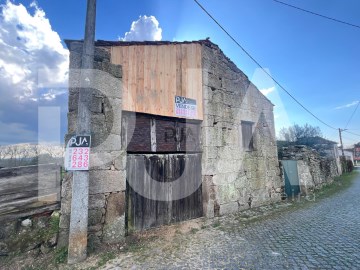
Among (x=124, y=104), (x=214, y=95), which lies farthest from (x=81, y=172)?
(x=214, y=95)

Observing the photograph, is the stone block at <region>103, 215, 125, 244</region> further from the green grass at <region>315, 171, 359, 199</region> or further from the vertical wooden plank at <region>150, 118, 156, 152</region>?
the green grass at <region>315, 171, 359, 199</region>

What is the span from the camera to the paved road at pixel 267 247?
11.5ft

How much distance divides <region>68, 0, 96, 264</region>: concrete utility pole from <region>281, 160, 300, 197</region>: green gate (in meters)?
8.42

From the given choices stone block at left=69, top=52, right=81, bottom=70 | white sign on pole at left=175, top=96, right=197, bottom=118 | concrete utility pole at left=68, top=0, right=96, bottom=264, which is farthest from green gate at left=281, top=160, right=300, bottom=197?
stone block at left=69, top=52, right=81, bottom=70

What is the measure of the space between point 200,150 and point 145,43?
322 cm

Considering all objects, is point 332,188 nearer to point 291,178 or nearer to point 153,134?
point 291,178

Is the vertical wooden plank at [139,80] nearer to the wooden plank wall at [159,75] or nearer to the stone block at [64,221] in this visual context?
the wooden plank wall at [159,75]

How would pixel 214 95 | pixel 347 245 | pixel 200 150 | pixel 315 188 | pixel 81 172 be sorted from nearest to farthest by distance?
pixel 81 172
pixel 347 245
pixel 200 150
pixel 214 95
pixel 315 188

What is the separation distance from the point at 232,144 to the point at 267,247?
3450 millimetres

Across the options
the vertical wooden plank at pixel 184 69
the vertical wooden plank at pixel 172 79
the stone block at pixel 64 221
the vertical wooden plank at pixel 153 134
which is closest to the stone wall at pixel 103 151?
the stone block at pixel 64 221

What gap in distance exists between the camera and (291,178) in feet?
32.3

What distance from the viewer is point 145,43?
554 centimetres

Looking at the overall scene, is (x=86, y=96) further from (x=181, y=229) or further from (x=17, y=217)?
(x=181, y=229)

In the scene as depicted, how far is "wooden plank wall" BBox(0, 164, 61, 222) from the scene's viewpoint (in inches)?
150
